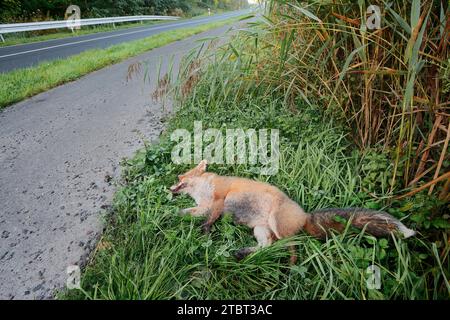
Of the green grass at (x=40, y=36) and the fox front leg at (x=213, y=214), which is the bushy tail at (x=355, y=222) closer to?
the fox front leg at (x=213, y=214)

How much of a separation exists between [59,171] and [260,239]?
211cm

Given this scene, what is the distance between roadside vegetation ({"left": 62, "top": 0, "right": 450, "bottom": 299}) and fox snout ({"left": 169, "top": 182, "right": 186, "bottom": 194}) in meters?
0.07

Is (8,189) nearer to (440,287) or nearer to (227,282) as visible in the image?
(227,282)

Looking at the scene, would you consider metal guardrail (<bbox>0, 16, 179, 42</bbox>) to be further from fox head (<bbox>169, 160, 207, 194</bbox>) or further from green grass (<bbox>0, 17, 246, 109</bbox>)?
fox head (<bbox>169, 160, 207, 194</bbox>)

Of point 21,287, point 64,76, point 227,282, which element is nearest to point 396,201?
point 227,282

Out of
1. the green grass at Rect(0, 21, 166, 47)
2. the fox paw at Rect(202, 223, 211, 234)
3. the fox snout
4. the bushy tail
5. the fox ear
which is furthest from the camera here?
the green grass at Rect(0, 21, 166, 47)

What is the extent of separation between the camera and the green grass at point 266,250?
5.41 feet

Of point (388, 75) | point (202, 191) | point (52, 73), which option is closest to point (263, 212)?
point (202, 191)

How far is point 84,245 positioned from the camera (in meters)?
2.03

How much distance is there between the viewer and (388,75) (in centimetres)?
233

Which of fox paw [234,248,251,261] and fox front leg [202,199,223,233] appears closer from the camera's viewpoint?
fox paw [234,248,251,261]

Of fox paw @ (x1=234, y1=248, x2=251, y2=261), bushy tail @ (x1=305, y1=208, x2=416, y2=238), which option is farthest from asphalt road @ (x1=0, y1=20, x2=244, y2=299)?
bushy tail @ (x1=305, y1=208, x2=416, y2=238)

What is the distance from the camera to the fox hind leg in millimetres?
1897

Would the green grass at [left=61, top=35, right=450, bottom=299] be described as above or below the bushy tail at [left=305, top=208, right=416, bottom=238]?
below
